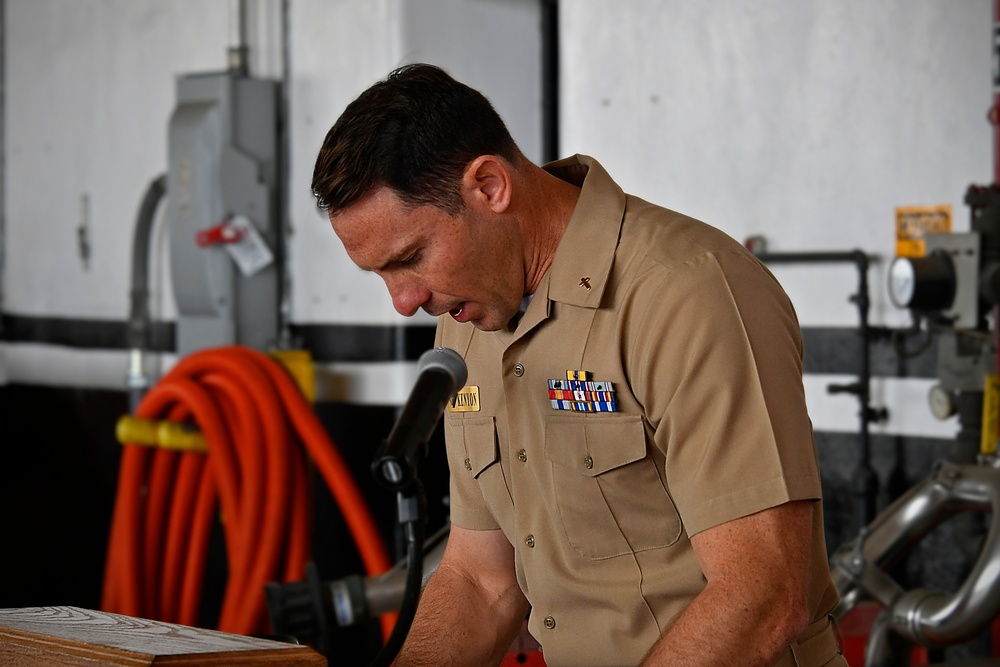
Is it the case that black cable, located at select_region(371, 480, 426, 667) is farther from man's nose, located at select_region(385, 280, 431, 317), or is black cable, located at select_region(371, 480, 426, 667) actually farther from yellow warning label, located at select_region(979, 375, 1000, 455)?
yellow warning label, located at select_region(979, 375, 1000, 455)

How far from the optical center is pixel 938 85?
110 inches

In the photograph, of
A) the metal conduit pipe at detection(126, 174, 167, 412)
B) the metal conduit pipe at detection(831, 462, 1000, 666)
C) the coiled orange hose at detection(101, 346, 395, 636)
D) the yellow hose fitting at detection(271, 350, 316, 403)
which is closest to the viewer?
the metal conduit pipe at detection(831, 462, 1000, 666)

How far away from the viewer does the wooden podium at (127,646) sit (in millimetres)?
1040

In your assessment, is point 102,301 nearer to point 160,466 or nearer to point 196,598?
point 160,466

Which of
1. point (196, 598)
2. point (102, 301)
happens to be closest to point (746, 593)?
point (196, 598)

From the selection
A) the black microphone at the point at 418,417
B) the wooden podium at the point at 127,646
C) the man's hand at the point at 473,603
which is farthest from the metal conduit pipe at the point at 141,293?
the black microphone at the point at 418,417

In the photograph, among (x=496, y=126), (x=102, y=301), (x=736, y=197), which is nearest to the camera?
(x=496, y=126)

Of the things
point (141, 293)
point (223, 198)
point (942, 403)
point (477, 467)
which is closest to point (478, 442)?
point (477, 467)

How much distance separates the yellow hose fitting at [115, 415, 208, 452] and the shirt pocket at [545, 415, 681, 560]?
86.8 inches

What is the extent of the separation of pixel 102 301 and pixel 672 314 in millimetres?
3223

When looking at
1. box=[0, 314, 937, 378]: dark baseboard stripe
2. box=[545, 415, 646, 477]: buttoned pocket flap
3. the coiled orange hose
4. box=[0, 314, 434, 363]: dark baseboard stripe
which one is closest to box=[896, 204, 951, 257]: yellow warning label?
box=[0, 314, 937, 378]: dark baseboard stripe

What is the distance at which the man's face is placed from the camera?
1409 millimetres

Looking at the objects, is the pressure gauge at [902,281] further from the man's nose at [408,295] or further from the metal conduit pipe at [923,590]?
the man's nose at [408,295]

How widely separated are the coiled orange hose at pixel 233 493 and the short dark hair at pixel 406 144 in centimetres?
193
